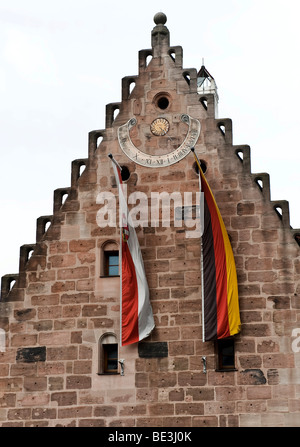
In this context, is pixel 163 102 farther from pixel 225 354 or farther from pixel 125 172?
pixel 225 354

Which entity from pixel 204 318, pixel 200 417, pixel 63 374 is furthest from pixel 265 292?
pixel 63 374

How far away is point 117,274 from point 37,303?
2.30m

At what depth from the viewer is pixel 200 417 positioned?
27.1m

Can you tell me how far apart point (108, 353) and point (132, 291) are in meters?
1.79

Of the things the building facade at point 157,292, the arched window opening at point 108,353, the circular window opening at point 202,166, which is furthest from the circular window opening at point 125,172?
the arched window opening at point 108,353

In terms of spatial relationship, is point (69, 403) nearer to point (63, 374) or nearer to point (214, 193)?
point (63, 374)

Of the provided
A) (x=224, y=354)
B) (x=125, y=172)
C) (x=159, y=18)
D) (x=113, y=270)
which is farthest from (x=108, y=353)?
(x=159, y=18)

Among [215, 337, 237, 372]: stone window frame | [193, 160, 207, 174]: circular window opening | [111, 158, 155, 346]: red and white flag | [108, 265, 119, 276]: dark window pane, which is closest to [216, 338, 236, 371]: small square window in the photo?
[215, 337, 237, 372]: stone window frame

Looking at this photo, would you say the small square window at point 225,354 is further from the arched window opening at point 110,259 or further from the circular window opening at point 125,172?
the circular window opening at point 125,172

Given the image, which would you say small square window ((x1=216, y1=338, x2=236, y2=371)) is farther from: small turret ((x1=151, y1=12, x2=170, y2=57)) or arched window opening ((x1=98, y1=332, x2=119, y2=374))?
small turret ((x1=151, y1=12, x2=170, y2=57))

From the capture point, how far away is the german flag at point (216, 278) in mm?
27328

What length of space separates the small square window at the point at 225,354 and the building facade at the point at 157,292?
3cm

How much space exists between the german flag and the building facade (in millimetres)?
308
